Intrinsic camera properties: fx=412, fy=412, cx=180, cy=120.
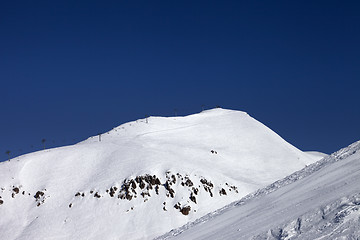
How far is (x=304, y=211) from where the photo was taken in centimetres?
1742

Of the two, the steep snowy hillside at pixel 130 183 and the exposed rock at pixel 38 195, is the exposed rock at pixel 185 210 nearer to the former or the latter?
the steep snowy hillside at pixel 130 183

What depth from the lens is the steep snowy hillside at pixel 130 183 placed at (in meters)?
70.6

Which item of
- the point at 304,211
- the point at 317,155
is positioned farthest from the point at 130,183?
the point at 317,155

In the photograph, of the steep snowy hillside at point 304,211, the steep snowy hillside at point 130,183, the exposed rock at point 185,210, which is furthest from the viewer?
the steep snowy hillside at point 130,183

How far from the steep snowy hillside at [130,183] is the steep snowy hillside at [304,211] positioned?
4321cm

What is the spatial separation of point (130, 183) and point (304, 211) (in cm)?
6109

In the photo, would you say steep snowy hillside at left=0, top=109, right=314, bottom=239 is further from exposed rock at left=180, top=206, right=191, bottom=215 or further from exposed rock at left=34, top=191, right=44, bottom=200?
exposed rock at left=180, top=206, right=191, bottom=215

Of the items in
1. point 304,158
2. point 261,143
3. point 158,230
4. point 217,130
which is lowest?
point 158,230

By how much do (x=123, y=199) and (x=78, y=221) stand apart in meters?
8.58

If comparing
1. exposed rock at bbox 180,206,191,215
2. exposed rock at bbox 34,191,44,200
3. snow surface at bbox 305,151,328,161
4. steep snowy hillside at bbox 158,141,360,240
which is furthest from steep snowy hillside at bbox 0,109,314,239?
steep snowy hillside at bbox 158,141,360,240

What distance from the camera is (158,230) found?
66.4 meters

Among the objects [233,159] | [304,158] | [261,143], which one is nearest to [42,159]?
[233,159]

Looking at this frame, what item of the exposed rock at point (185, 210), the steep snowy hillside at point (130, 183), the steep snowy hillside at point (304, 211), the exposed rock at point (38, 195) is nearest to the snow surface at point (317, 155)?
the steep snowy hillside at point (130, 183)

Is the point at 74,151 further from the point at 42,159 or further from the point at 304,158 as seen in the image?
the point at 304,158
